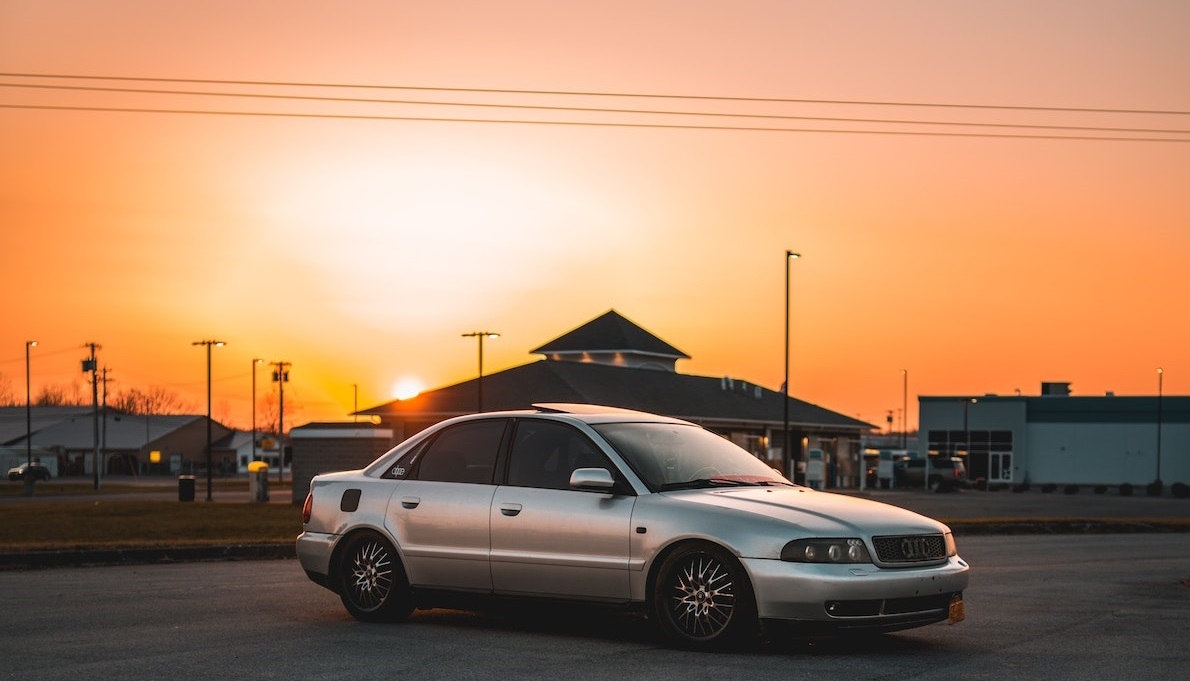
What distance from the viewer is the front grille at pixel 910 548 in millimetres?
9000

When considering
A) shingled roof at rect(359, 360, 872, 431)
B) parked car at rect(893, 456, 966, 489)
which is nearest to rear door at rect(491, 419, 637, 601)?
shingled roof at rect(359, 360, 872, 431)

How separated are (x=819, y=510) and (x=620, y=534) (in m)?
1.35

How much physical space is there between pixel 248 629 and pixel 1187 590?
33.5 feet

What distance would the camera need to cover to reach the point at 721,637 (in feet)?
29.4

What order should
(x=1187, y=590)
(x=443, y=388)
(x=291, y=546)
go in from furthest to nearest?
(x=443, y=388) → (x=291, y=546) → (x=1187, y=590)

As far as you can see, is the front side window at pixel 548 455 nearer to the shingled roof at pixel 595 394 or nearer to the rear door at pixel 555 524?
the rear door at pixel 555 524

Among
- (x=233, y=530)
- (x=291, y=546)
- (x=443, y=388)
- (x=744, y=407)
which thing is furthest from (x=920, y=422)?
(x=291, y=546)

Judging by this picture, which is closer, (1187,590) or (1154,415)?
(1187,590)

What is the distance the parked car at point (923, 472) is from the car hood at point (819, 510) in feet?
229

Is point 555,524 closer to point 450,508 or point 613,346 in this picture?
point 450,508

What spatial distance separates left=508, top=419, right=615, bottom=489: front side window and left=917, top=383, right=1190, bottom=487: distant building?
86429 millimetres

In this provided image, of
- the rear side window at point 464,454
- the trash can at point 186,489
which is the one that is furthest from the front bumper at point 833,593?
the trash can at point 186,489

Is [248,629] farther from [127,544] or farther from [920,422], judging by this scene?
[920,422]

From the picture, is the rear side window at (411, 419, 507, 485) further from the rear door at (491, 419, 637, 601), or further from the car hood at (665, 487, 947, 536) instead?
the car hood at (665, 487, 947, 536)
